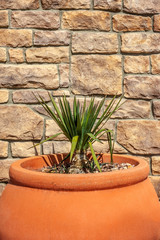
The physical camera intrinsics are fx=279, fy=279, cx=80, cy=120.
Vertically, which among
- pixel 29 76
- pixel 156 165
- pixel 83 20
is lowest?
pixel 156 165

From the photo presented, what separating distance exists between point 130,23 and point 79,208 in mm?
1463

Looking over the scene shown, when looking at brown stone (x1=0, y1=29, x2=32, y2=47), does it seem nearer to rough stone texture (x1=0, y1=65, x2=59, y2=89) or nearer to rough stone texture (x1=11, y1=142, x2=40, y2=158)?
rough stone texture (x1=0, y1=65, x2=59, y2=89)

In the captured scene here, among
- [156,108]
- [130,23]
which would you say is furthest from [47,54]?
[156,108]

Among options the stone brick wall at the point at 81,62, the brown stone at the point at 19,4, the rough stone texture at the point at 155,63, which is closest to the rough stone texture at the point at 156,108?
the stone brick wall at the point at 81,62

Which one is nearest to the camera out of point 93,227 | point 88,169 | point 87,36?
point 93,227

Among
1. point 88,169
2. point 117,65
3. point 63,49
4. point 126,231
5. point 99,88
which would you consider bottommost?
point 126,231

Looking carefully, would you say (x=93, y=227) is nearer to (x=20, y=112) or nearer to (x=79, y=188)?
(x=79, y=188)

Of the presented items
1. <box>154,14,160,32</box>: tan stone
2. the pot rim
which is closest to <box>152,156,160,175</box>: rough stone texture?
the pot rim

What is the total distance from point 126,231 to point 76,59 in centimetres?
130

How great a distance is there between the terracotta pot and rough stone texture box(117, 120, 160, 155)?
734mm

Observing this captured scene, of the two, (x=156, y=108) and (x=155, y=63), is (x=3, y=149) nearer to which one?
(x=156, y=108)

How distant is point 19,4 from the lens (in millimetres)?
2062

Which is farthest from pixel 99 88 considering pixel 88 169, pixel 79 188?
pixel 79 188

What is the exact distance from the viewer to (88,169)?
1.57 meters
